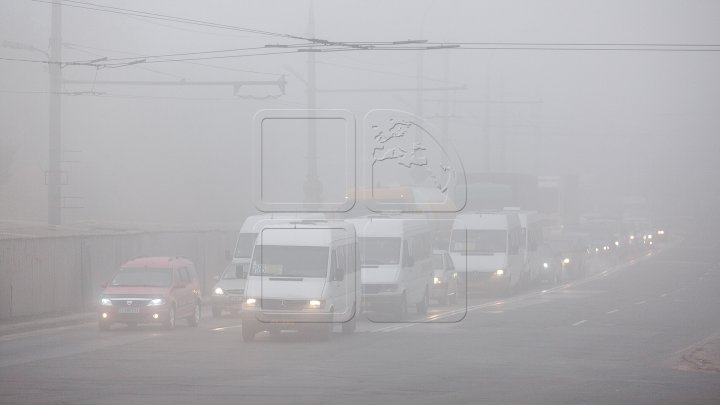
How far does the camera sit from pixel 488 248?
4219 centimetres

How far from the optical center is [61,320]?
28.4m

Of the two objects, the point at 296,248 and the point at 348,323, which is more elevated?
the point at 296,248

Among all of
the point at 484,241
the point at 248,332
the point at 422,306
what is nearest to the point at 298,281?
the point at 248,332

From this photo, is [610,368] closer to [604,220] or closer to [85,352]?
[85,352]

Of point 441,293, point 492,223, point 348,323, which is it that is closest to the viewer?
point 348,323

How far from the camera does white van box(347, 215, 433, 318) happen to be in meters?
29.1

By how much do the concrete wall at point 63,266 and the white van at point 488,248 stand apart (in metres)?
11.0

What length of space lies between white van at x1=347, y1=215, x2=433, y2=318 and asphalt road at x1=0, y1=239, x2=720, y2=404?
0.80 m

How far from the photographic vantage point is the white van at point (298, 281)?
22562 mm

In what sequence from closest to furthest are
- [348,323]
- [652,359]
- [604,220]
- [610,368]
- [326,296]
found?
[610,368]
[652,359]
[326,296]
[348,323]
[604,220]

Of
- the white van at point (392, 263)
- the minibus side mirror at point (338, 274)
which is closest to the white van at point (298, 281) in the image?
the minibus side mirror at point (338, 274)

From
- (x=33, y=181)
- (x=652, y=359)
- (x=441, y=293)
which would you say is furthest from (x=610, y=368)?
(x=33, y=181)

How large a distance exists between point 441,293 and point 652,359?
1622 centimetres

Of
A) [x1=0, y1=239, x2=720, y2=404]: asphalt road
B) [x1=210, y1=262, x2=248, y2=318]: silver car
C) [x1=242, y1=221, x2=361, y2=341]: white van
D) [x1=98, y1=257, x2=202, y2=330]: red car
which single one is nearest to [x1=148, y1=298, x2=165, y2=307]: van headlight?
[x1=98, y1=257, x2=202, y2=330]: red car
